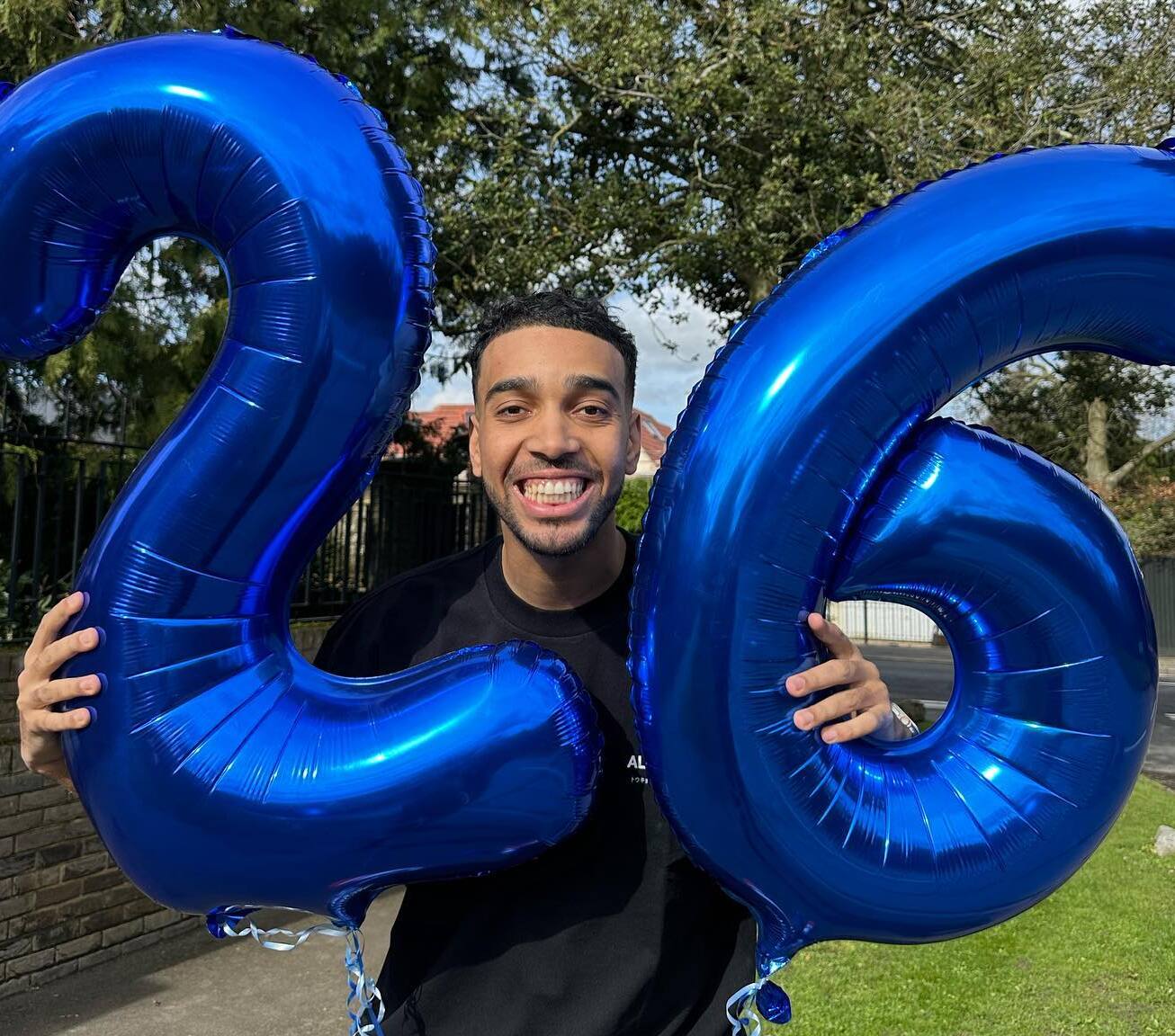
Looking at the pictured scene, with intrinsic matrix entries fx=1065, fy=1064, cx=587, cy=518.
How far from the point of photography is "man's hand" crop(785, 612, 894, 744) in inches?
53.2

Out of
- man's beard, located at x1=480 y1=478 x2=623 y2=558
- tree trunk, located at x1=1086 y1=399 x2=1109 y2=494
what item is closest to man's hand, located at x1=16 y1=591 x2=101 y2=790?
man's beard, located at x1=480 y1=478 x2=623 y2=558

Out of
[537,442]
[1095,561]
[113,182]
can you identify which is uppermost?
[113,182]

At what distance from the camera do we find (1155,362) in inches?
59.4

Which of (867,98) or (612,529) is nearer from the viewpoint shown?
(612,529)

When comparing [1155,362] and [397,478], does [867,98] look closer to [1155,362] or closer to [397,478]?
[397,478]

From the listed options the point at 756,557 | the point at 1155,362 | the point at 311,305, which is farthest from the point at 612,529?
the point at 1155,362

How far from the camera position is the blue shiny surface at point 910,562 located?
135cm

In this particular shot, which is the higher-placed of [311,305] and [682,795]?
[311,305]

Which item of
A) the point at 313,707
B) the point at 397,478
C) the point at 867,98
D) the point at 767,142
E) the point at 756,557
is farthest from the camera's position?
the point at 767,142

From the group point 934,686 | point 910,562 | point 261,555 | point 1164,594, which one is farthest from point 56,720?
point 1164,594

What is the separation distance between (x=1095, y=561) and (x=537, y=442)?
77 cm

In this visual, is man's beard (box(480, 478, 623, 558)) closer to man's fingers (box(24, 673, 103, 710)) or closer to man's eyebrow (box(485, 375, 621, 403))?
man's eyebrow (box(485, 375, 621, 403))

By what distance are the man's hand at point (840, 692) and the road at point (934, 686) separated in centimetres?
539

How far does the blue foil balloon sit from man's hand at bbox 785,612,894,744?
0.30 meters
